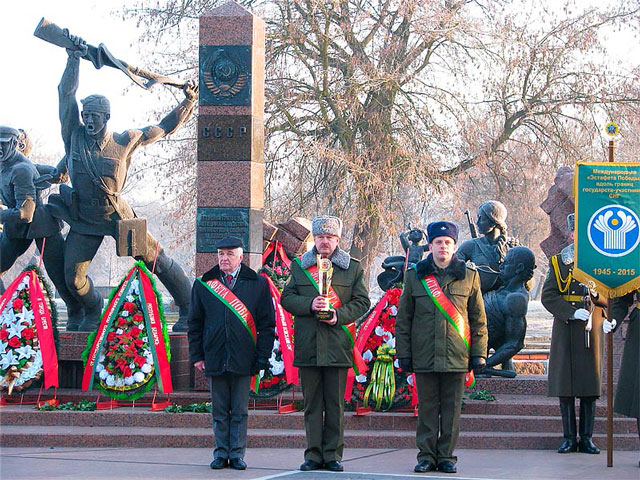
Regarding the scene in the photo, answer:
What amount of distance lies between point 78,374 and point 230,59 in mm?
3808

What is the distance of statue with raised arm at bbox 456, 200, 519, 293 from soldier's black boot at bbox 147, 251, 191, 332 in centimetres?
332

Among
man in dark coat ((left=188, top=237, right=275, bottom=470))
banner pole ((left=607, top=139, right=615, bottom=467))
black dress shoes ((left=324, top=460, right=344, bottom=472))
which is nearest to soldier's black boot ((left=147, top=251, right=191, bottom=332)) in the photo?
man in dark coat ((left=188, top=237, right=275, bottom=470))

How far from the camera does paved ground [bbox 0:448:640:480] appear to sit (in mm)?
7691

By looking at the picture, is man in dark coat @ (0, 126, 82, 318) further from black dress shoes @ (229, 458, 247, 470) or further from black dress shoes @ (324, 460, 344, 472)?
black dress shoes @ (324, 460, 344, 472)

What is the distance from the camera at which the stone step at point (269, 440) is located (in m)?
9.25

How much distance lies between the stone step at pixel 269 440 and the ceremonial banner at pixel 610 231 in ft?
5.30

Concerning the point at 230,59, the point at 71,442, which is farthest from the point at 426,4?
the point at 71,442

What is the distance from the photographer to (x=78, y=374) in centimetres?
1160

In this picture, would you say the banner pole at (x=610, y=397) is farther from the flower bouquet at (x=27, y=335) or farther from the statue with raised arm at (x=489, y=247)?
the flower bouquet at (x=27, y=335)

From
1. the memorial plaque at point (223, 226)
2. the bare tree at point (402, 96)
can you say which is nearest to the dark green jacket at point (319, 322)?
the memorial plaque at point (223, 226)

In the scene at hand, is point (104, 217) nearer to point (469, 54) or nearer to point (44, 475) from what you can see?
point (44, 475)

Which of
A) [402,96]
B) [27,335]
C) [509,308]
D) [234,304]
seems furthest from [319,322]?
[402,96]

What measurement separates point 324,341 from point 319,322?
0.15 metres

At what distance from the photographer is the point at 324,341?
7957 mm
